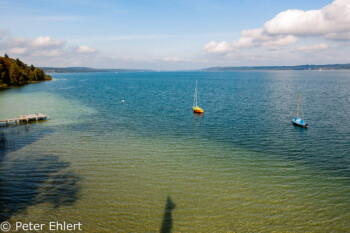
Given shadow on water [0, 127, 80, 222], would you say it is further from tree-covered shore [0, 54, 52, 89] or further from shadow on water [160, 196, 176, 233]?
tree-covered shore [0, 54, 52, 89]

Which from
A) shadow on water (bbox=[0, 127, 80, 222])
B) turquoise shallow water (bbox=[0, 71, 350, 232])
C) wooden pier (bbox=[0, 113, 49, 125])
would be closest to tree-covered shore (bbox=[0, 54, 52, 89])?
wooden pier (bbox=[0, 113, 49, 125])

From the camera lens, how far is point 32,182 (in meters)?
19.9

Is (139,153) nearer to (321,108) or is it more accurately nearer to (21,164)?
(21,164)

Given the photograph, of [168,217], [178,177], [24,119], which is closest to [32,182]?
[168,217]

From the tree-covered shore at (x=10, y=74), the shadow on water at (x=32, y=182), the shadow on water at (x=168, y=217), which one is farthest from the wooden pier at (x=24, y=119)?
the tree-covered shore at (x=10, y=74)

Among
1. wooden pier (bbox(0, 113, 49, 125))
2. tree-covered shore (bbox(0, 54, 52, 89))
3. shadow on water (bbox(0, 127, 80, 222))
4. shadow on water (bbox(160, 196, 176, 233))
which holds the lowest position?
shadow on water (bbox(160, 196, 176, 233))

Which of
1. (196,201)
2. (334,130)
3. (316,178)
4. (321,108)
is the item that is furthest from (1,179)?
(321,108)

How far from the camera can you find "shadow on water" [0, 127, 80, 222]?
671 inches

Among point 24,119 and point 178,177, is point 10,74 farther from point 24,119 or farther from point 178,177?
point 178,177

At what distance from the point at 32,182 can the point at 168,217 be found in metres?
12.8

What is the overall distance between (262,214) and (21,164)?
23462 millimetres

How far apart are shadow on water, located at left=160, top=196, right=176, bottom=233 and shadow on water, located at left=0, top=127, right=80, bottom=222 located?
23.6 feet

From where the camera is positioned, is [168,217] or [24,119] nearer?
[168,217]

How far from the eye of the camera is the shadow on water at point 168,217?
14.7 meters
